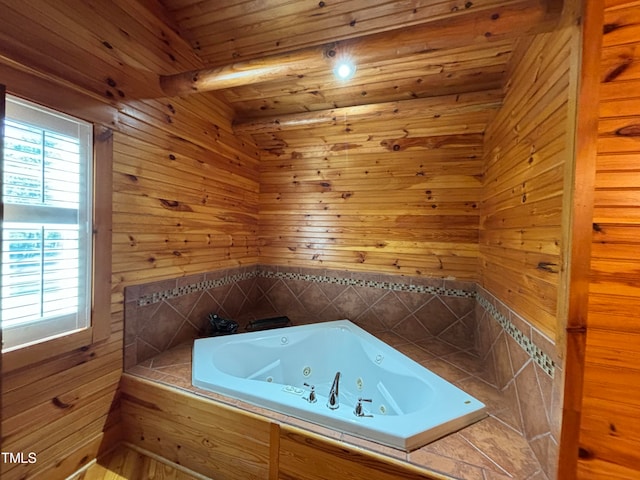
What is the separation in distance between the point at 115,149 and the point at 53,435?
1604 mm

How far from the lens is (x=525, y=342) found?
1.27 metres

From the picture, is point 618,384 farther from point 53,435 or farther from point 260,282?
point 260,282

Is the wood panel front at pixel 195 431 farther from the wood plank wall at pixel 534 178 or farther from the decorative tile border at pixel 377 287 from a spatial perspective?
the wood plank wall at pixel 534 178

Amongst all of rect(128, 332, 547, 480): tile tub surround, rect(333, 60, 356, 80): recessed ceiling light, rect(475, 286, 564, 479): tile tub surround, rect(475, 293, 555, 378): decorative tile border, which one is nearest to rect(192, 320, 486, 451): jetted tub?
rect(128, 332, 547, 480): tile tub surround

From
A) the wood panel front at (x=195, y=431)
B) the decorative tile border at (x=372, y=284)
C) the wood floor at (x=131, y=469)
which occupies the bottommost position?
the wood floor at (x=131, y=469)

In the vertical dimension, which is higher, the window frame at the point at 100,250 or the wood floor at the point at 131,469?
the window frame at the point at 100,250

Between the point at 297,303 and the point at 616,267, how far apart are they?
2512 mm

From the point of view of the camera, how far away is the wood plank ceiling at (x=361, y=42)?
45.3 inches

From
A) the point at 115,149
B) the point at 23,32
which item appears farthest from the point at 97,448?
the point at 23,32

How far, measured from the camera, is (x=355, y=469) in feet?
3.62

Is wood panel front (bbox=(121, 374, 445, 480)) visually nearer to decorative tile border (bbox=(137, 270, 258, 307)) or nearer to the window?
decorative tile border (bbox=(137, 270, 258, 307))

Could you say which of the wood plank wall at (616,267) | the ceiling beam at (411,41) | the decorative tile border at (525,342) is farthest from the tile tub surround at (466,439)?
the ceiling beam at (411,41)

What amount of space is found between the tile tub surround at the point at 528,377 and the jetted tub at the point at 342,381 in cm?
20

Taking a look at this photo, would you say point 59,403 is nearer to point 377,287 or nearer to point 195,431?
point 195,431
